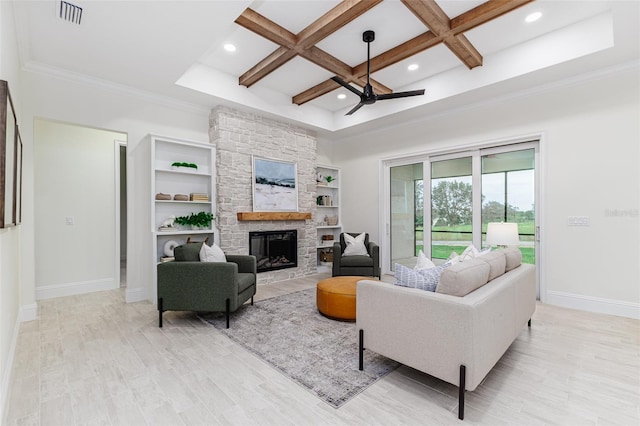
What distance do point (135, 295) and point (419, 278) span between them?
154 inches

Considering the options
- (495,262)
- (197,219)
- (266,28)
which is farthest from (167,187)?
(495,262)

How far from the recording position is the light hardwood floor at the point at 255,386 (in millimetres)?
1815

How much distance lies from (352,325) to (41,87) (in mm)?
4565

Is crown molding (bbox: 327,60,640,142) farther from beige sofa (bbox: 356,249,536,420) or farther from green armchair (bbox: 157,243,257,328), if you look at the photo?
green armchair (bbox: 157,243,257,328)

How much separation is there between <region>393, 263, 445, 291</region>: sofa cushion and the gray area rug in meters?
0.73

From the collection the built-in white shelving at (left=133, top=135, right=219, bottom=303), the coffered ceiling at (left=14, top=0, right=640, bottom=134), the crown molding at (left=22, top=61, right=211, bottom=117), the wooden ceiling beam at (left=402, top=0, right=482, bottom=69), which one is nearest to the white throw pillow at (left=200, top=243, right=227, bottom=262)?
the built-in white shelving at (left=133, top=135, right=219, bottom=303)

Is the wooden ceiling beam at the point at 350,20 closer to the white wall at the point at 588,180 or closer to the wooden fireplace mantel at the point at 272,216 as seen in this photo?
the white wall at the point at 588,180

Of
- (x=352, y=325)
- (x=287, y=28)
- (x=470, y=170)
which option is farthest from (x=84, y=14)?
(x=470, y=170)

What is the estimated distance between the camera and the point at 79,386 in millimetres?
2139

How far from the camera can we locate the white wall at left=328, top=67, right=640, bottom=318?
11.6 ft

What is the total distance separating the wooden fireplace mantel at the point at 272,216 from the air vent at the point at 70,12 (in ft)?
9.62

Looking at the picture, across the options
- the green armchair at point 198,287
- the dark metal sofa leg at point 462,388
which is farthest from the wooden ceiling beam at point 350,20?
the dark metal sofa leg at point 462,388

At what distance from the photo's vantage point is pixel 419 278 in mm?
2150

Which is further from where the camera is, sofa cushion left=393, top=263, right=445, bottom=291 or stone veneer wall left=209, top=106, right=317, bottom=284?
stone veneer wall left=209, top=106, right=317, bottom=284
